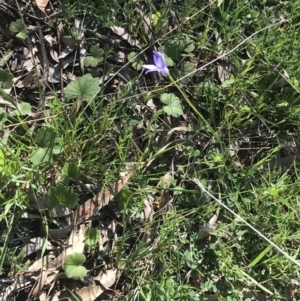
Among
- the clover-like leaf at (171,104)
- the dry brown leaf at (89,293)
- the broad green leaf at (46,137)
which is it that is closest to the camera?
the broad green leaf at (46,137)

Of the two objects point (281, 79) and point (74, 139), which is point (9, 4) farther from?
point (281, 79)

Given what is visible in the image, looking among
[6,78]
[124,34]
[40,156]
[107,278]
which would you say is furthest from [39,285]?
[124,34]

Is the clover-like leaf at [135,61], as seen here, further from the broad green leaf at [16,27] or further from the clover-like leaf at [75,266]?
the clover-like leaf at [75,266]

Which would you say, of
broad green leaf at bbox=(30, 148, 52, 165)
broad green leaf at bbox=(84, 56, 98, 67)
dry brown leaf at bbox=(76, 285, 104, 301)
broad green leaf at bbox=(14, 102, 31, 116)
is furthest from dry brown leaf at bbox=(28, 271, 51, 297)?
broad green leaf at bbox=(84, 56, 98, 67)

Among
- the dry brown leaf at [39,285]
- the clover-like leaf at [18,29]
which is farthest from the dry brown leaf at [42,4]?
the dry brown leaf at [39,285]

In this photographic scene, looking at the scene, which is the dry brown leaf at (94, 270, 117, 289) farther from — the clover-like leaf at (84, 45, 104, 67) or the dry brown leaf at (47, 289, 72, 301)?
the clover-like leaf at (84, 45, 104, 67)

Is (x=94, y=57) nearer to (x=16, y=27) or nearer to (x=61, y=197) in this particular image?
(x=16, y=27)

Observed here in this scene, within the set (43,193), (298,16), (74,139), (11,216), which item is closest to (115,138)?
(74,139)
